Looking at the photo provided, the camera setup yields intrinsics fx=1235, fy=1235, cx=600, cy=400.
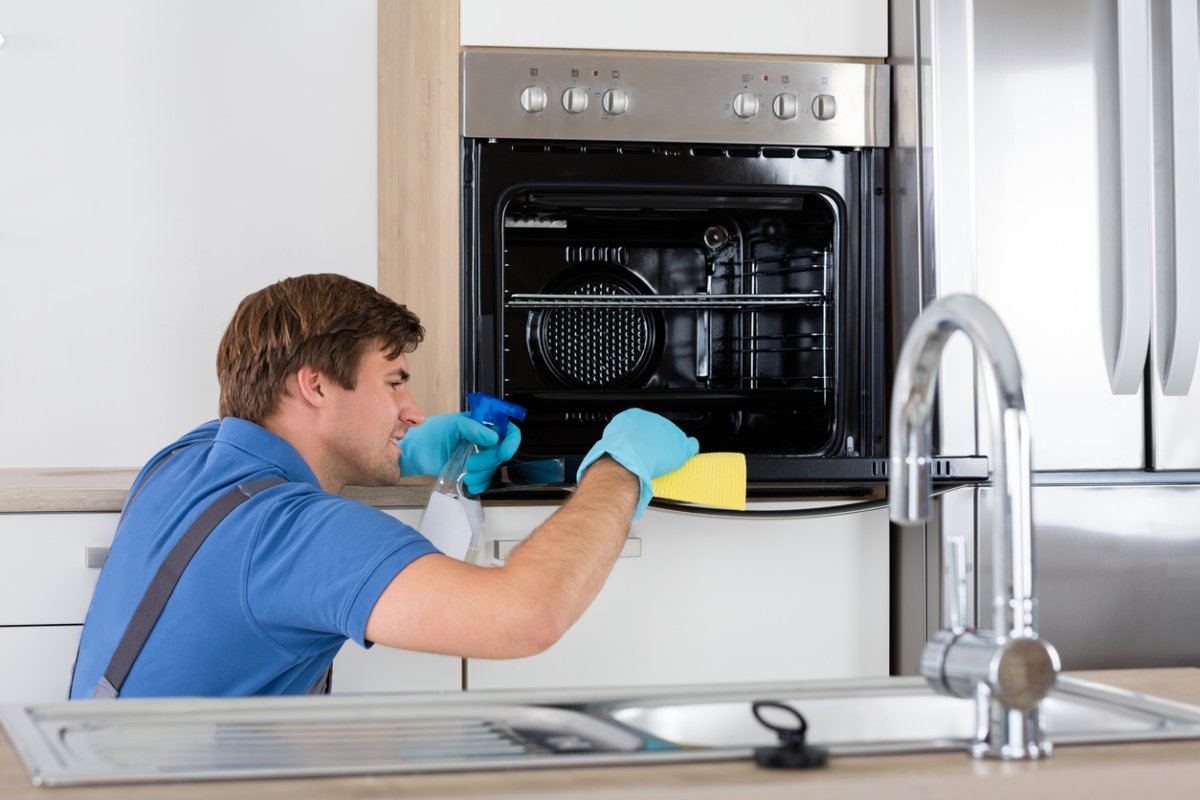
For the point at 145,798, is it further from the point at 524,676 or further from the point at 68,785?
the point at 524,676

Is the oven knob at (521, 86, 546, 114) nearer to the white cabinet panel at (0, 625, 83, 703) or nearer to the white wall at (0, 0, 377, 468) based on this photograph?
the white wall at (0, 0, 377, 468)

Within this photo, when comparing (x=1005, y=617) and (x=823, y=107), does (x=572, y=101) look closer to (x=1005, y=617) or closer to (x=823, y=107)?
(x=823, y=107)

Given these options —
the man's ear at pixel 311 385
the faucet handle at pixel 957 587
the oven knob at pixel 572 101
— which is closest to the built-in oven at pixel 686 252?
the oven knob at pixel 572 101

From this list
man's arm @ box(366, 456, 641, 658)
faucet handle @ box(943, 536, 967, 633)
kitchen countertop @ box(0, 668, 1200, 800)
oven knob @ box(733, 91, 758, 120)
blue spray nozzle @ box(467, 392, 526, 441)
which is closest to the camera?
kitchen countertop @ box(0, 668, 1200, 800)

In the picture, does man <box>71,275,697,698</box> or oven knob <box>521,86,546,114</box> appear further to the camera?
oven knob <box>521,86,546,114</box>

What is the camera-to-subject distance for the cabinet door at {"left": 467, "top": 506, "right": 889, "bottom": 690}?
195 cm

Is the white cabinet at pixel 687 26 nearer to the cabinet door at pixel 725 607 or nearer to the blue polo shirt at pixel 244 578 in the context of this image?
the cabinet door at pixel 725 607

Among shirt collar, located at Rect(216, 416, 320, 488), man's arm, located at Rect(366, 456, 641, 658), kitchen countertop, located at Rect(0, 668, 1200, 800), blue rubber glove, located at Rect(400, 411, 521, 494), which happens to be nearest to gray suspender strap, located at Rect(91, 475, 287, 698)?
shirt collar, located at Rect(216, 416, 320, 488)

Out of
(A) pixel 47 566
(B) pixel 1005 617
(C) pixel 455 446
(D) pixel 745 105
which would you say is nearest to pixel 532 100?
(D) pixel 745 105

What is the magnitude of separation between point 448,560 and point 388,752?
1.15ft

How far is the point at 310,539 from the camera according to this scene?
1.17 metres

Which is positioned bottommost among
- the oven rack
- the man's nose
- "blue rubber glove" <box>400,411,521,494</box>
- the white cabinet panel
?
the white cabinet panel

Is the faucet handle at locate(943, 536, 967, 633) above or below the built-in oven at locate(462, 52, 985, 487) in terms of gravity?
below

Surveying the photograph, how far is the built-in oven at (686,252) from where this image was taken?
1963 millimetres
